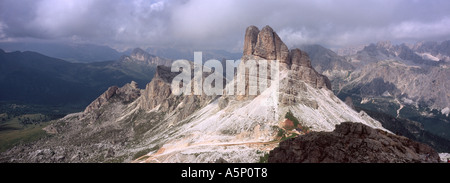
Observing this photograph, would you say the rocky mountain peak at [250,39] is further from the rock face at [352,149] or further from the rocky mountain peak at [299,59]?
the rock face at [352,149]

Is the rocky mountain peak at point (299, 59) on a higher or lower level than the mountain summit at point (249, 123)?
higher

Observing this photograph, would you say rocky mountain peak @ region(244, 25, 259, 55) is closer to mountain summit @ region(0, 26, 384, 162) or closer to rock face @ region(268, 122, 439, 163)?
mountain summit @ region(0, 26, 384, 162)

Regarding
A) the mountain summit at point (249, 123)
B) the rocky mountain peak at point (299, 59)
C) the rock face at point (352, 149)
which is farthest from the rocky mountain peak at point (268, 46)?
the rock face at point (352, 149)

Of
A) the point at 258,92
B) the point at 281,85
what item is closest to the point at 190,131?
the point at 258,92

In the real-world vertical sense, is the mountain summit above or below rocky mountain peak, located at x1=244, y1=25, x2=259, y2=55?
below

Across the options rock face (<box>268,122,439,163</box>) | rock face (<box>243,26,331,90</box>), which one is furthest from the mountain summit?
rock face (<box>268,122,439,163</box>)

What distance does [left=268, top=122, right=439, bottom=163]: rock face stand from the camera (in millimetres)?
41906

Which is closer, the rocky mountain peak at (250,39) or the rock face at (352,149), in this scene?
the rock face at (352,149)

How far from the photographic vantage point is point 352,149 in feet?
144

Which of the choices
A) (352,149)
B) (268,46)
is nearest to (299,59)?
(268,46)

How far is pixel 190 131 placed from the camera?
138000 millimetres

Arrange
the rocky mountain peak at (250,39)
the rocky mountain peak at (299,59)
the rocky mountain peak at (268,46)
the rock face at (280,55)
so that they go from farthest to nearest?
the rocky mountain peak at (250,39) < the rocky mountain peak at (299,59) < the rocky mountain peak at (268,46) < the rock face at (280,55)

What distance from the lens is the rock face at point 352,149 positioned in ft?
137
